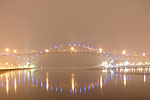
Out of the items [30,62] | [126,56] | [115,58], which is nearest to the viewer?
[30,62]

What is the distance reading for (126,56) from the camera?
95.9 m

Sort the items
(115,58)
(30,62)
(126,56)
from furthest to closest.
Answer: (126,56), (115,58), (30,62)

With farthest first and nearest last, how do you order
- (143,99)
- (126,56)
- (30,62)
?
(126,56)
(30,62)
(143,99)

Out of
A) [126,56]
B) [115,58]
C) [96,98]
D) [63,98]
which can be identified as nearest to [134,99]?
[96,98]

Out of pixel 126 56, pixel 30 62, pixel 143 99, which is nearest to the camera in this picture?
pixel 143 99

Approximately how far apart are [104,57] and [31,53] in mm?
28550

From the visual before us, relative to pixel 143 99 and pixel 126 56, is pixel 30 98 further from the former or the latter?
pixel 126 56

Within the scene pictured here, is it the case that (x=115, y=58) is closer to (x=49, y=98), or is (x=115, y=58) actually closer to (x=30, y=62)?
(x=30, y=62)

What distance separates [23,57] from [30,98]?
7393 centimetres

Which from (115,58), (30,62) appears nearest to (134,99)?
(30,62)

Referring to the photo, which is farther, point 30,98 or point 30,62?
point 30,62

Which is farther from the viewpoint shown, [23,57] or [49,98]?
[23,57]

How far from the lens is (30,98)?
10344 mm

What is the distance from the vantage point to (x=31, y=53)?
80.1 m
